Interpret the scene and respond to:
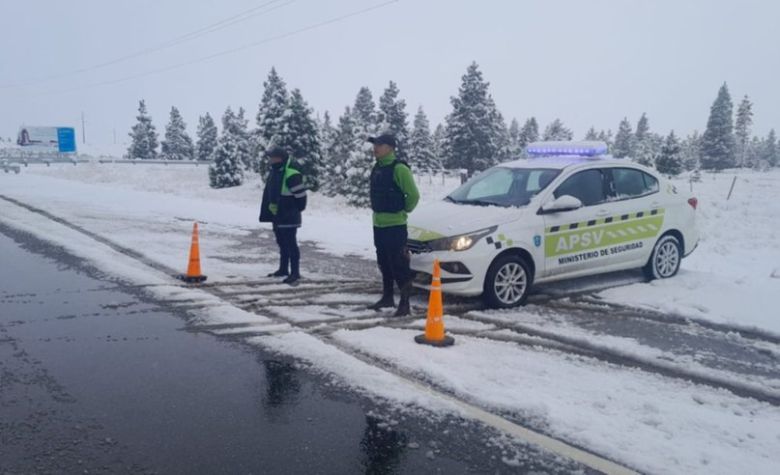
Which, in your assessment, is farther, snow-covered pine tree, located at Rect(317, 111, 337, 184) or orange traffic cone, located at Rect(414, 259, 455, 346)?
snow-covered pine tree, located at Rect(317, 111, 337, 184)

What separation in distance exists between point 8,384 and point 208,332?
192 centimetres

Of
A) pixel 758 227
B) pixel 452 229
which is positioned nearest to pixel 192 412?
pixel 452 229

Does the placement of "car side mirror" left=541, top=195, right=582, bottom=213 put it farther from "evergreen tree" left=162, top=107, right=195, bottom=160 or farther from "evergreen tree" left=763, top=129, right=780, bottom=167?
"evergreen tree" left=763, top=129, right=780, bottom=167

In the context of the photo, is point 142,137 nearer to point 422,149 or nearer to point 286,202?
point 422,149

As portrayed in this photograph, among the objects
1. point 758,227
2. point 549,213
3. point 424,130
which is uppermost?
point 424,130

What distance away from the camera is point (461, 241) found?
23.6 ft

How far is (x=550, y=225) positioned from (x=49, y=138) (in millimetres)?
70419

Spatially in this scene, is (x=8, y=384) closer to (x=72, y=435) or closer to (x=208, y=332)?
(x=72, y=435)

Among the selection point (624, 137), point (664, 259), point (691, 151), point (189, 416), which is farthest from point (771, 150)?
point (189, 416)

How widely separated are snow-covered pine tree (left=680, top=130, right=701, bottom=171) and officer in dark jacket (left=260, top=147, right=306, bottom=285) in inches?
3965

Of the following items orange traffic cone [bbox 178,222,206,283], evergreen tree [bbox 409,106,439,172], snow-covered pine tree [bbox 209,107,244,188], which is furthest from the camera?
evergreen tree [bbox 409,106,439,172]

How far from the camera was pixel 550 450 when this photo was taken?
374 centimetres

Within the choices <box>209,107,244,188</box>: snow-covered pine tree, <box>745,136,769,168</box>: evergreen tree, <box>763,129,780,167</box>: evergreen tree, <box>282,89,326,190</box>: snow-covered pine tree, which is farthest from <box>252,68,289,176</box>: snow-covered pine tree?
<box>763,129,780,167</box>: evergreen tree

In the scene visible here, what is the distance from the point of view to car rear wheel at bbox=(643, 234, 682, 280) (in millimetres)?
9078
